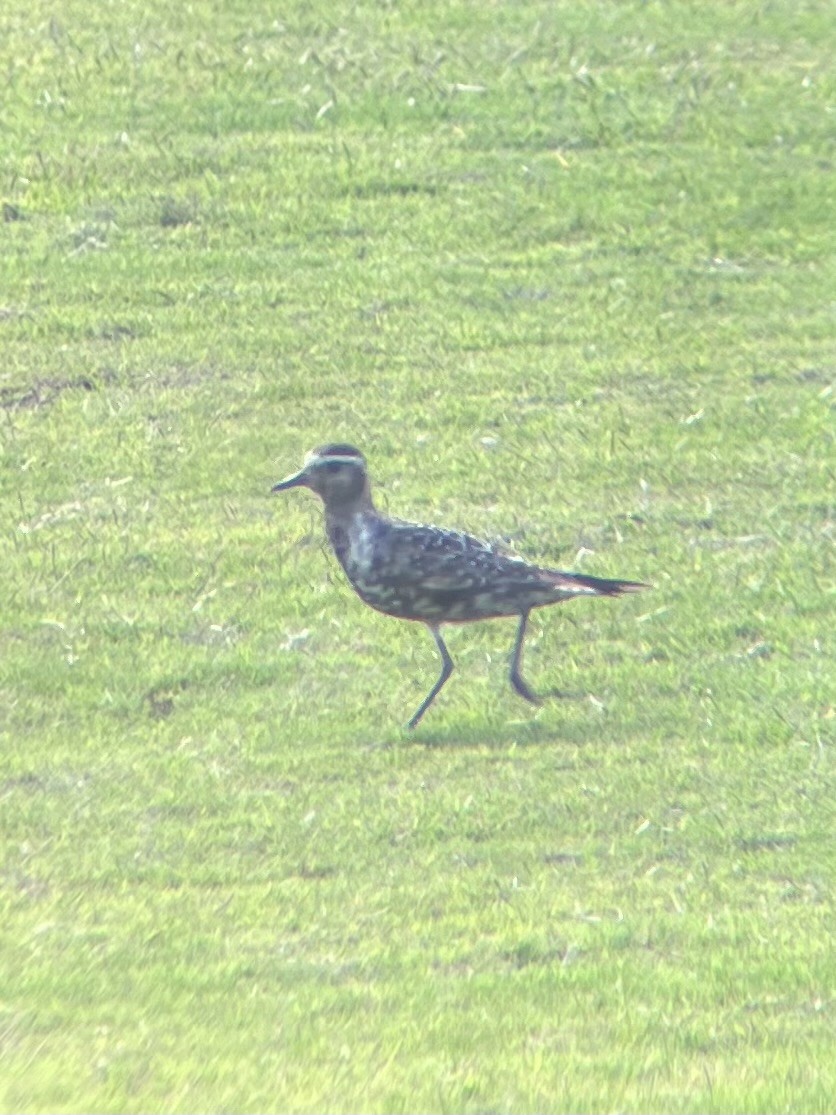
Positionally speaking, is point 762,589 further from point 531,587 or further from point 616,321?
point 616,321

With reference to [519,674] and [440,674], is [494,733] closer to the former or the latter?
[519,674]

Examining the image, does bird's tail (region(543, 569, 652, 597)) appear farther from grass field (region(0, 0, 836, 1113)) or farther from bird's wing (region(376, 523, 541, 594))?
grass field (region(0, 0, 836, 1113))

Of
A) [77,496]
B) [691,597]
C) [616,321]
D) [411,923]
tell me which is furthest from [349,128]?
[411,923]

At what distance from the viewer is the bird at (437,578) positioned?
421 inches

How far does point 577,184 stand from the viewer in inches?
714

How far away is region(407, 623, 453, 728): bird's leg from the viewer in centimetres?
1061

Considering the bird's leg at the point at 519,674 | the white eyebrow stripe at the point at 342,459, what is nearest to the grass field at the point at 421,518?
the bird's leg at the point at 519,674

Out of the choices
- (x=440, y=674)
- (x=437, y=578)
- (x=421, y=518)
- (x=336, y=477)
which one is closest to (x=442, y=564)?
(x=437, y=578)

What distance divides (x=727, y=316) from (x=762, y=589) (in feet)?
15.8

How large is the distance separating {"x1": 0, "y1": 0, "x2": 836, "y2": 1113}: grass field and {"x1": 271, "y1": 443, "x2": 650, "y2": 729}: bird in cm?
39

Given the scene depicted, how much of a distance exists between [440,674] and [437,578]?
0.60 metres

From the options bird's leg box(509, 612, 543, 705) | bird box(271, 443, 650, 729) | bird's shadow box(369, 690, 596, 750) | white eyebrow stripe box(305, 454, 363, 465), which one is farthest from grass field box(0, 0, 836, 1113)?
white eyebrow stripe box(305, 454, 363, 465)

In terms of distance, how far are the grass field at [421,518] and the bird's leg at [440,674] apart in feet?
0.31

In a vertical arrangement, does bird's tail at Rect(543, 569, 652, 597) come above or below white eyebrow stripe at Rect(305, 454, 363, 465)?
below
